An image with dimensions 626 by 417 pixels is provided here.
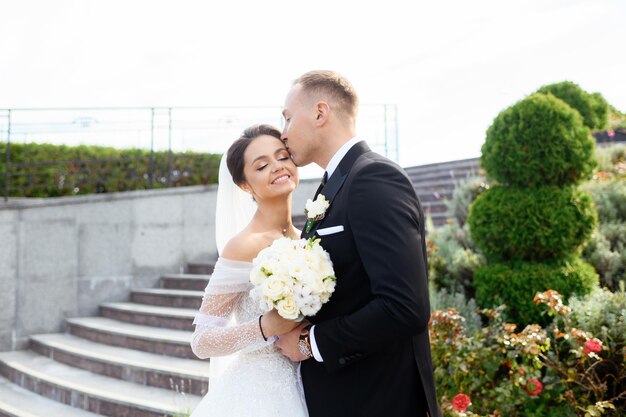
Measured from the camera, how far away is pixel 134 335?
806cm

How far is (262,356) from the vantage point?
2895mm

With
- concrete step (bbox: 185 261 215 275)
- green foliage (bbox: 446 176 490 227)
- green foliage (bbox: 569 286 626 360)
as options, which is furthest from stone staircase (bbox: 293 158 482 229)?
green foliage (bbox: 569 286 626 360)

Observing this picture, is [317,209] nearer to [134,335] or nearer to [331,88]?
[331,88]

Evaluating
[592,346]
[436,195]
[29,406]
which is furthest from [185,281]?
[592,346]

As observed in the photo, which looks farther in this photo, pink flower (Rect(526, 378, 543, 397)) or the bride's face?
pink flower (Rect(526, 378, 543, 397))

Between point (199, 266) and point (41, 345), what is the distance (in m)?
2.65

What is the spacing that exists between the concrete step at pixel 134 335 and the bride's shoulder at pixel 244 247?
15.1ft

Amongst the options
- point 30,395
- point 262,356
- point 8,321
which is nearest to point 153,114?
point 8,321

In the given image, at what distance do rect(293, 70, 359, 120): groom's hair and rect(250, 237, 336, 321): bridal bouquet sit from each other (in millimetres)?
640

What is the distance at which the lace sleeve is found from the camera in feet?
9.06

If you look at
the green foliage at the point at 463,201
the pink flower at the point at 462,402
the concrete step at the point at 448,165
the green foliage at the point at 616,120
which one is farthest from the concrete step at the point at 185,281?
the green foliage at the point at 616,120

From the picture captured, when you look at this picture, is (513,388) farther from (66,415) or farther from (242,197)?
(66,415)

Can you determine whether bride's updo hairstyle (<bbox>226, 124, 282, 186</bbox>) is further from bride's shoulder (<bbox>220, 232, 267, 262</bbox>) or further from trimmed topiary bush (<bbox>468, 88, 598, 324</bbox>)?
trimmed topiary bush (<bbox>468, 88, 598, 324</bbox>)

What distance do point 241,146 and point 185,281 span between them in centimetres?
704
